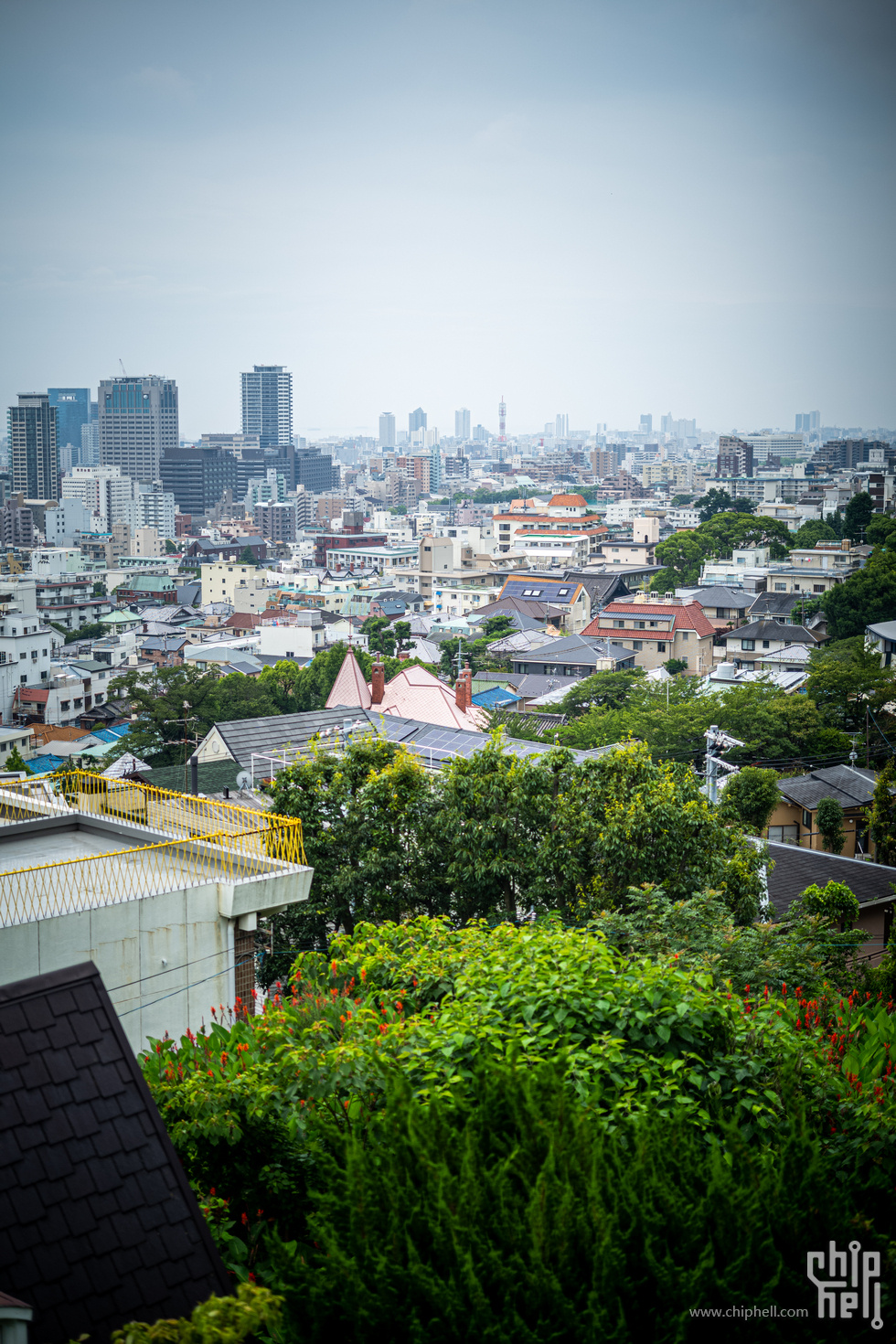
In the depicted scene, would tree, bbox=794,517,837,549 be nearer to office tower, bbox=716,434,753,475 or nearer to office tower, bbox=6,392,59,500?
office tower, bbox=716,434,753,475

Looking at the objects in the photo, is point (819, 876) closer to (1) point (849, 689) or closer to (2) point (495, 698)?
(1) point (849, 689)

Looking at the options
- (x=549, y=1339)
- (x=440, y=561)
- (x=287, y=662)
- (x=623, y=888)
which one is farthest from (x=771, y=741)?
(x=440, y=561)

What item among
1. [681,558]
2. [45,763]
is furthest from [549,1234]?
[681,558]

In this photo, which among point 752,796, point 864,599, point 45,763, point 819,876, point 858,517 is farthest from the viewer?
point 858,517

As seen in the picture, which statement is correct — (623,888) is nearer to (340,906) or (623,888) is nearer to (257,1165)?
(340,906)

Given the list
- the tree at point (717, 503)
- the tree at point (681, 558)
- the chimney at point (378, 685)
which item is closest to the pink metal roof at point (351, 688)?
the chimney at point (378, 685)

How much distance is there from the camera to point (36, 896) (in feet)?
25.8

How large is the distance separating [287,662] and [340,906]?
1317 inches

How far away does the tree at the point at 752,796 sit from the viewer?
19578 millimetres

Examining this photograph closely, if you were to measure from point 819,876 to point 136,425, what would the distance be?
18643cm

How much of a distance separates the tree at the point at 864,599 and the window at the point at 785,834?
82.3 feet

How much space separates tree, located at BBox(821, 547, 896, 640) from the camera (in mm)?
45781

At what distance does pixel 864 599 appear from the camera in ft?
153

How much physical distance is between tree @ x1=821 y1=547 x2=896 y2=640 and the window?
25075 mm
